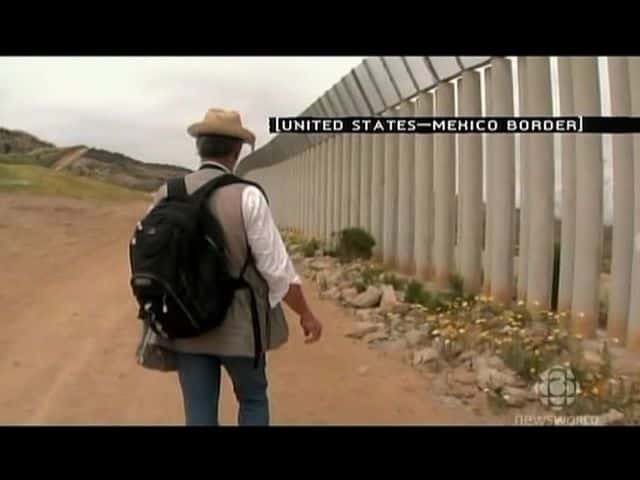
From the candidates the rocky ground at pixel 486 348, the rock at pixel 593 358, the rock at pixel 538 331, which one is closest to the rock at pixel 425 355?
the rocky ground at pixel 486 348

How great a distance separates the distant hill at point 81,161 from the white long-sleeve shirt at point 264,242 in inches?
47.3

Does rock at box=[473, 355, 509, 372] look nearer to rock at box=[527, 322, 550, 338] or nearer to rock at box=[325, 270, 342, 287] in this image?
rock at box=[527, 322, 550, 338]

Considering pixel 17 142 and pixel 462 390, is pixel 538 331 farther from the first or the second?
pixel 17 142

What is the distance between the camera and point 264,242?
2.86 metres

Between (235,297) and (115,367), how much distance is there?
84.0 inches

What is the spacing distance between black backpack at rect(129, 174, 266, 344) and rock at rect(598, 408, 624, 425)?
2105 mm

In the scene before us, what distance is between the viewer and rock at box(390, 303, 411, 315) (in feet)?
18.1

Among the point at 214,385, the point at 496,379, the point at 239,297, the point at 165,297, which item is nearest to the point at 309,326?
the point at 239,297

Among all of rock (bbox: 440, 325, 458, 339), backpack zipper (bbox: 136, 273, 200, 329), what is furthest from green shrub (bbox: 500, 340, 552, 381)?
backpack zipper (bbox: 136, 273, 200, 329)

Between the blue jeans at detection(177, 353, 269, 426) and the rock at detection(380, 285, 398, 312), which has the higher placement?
the rock at detection(380, 285, 398, 312)

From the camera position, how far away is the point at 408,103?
15.7 feet
